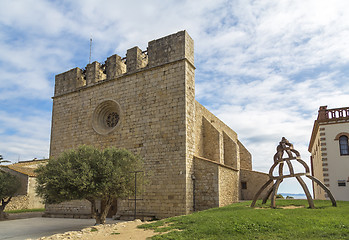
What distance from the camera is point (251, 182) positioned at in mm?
19438

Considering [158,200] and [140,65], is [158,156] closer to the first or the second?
[158,200]

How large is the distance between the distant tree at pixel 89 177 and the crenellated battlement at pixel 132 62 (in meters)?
5.71

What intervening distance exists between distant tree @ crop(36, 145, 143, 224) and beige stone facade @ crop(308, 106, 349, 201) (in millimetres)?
12156

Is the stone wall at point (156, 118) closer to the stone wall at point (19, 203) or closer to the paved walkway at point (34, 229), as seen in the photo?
the paved walkway at point (34, 229)

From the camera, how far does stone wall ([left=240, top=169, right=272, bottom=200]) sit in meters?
19.1

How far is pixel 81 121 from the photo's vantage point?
56.0ft

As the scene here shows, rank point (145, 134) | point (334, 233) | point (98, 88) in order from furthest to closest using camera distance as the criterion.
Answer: point (98, 88)
point (145, 134)
point (334, 233)

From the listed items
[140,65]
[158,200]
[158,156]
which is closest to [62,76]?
[140,65]

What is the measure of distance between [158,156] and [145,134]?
4.67ft

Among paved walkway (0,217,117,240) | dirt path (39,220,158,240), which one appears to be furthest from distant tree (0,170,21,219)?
dirt path (39,220,158,240)

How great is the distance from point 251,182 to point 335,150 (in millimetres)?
5669

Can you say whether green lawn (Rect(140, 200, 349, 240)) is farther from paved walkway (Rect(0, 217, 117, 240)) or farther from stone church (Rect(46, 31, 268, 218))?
paved walkway (Rect(0, 217, 117, 240))

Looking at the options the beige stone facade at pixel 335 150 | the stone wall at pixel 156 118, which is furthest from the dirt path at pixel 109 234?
the beige stone facade at pixel 335 150

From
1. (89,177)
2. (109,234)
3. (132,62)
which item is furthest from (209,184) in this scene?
(132,62)
